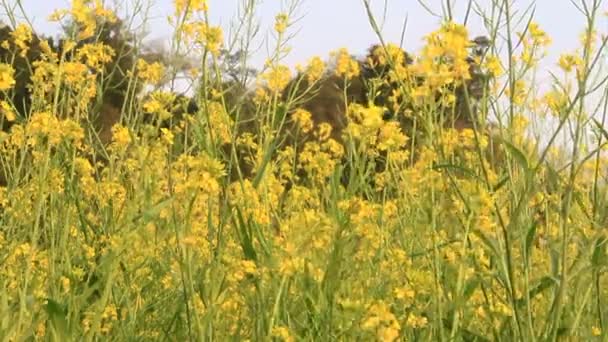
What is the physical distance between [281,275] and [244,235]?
9cm

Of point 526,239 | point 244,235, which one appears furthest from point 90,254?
point 526,239

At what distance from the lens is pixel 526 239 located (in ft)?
4.80

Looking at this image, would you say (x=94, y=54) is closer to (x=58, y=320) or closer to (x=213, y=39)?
(x=213, y=39)

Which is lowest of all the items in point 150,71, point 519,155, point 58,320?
point 58,320

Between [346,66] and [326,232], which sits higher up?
[346,66]

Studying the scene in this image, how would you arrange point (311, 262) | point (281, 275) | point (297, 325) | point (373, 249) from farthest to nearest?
1. point (373, 249)
2. point (297, 325)
3. point (311, 262)
4. point (281, 275)

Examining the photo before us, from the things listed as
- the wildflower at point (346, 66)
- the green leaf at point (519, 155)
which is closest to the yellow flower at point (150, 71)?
the wildflower at point (346, 66)

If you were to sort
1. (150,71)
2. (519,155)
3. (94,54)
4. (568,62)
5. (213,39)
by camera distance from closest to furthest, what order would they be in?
(519,155), (213,39), (568,62), (94,54), (150,71)

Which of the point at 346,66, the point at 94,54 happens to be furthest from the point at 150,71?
the point at 346,66

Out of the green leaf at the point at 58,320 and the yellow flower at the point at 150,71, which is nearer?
the green leaf at the point at 58,320

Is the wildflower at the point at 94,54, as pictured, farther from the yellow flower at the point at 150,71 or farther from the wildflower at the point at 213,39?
the wildflower at the point at 213,39

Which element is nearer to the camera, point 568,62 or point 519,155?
point 519,155

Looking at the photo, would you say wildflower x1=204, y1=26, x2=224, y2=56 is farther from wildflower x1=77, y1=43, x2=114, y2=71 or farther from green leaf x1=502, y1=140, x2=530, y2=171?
wildflower x1=77, y1=43, x2=114, y2=71

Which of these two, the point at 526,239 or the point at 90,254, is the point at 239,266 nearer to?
the point at 526,239
